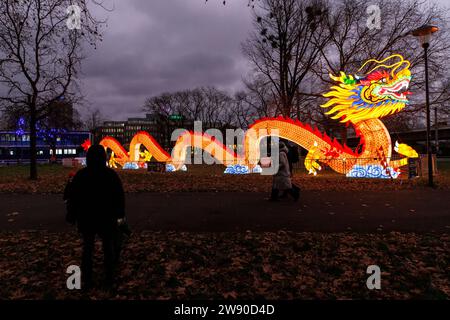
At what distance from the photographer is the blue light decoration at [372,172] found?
1392cm

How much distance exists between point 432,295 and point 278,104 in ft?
77.6

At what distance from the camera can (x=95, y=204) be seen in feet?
10.9

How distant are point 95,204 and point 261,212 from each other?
15.4ft

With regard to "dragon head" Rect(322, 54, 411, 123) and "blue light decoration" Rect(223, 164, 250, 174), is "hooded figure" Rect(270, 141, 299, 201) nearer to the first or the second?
"dragon head" Rect(322, 54, 411, 123)

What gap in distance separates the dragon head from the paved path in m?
5.00

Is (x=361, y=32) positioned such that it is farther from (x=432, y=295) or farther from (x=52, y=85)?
(x=432, y=295)

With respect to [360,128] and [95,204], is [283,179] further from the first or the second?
[360,128]

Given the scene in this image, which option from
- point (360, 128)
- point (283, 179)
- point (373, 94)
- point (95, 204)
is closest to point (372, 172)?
point (360, 128)

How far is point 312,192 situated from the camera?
10.4 meters

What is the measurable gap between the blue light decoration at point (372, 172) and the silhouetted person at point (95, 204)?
1382 centimetres
